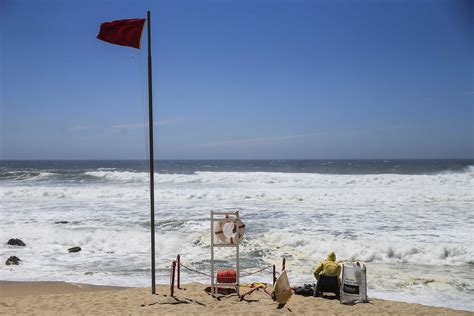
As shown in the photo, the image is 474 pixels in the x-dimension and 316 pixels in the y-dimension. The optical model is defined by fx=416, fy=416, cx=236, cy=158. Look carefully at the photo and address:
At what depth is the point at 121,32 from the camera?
8727mm

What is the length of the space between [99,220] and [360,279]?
14920 millimetres

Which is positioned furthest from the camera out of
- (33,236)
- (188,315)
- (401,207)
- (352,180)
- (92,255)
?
(352,180)

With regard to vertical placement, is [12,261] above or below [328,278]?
below

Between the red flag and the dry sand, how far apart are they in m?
5.46

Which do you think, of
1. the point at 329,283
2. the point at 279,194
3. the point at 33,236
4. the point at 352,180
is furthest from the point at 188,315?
the point at 352,180

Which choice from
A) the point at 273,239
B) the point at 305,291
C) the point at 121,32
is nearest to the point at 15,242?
the point at 273,239

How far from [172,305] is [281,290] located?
2263 millimetres

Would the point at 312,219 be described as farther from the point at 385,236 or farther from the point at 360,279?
the point at 360,279

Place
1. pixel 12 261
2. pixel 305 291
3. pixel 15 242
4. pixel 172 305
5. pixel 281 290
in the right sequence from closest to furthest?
pixel 281 290, pixel 172 305, pixel 305 291, pixel 12 261, pixel 15 242

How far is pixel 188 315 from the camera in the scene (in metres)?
7.91

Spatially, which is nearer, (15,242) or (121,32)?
(121,32)

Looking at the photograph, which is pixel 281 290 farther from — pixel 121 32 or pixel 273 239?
pixel 273 239

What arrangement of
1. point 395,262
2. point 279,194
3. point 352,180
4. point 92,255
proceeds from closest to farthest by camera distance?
point 395,262 < point 92,255 < point 279,194 < point 352,180

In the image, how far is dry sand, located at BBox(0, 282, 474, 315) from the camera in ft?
26.8
